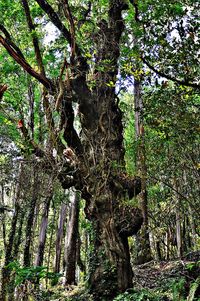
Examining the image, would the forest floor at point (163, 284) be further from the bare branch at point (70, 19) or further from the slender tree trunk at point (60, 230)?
the slender tree trunk at point (60, 230)

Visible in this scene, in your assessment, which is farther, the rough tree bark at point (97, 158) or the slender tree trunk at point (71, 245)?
the slender tree trunk at point (71, 245)

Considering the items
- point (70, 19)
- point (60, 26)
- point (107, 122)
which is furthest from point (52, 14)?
point (107, 122)

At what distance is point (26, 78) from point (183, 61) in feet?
24.9

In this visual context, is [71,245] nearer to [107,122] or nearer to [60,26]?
[107,122]

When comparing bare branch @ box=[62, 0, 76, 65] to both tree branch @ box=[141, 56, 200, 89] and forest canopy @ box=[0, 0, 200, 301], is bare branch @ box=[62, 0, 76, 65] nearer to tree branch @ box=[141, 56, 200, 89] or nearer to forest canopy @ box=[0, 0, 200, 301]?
forest canopy @ box=[0, 0, 200, 301]

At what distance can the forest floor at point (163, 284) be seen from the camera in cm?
543

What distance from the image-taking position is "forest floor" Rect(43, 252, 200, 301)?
214 inches

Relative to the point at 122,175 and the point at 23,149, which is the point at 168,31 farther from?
the point at 23,149

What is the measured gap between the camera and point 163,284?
706cm

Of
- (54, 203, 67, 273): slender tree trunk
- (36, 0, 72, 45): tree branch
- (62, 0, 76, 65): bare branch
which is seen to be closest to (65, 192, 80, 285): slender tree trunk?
(54, 203, 67, 273): slender tree trunk

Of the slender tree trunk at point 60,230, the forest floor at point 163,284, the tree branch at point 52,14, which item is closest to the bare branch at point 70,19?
the tree branch at point 52,14

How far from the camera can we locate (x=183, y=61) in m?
5.22

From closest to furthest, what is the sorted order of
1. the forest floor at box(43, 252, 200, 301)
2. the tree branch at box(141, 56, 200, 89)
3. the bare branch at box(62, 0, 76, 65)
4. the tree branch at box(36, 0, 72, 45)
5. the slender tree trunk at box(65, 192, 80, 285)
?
the tree branch at box(141, 56, 200, 89)
the forest floor at box(43, 252, 200, 301)
the bare branch at box(62, 0, 76, 65)
the tree branch at box(36, 0, 72, 45)
the slender tree trunk at box(65, 192, 80, 285)

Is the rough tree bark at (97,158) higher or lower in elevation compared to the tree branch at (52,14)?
lower
